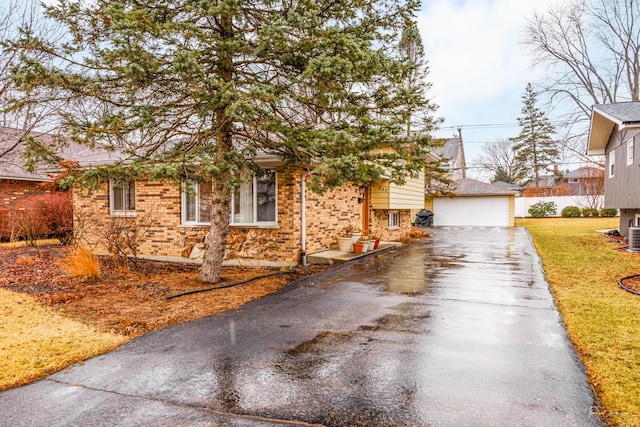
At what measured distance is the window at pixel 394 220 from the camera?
1727 cm

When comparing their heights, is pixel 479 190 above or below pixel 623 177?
above

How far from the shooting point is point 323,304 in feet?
21.4

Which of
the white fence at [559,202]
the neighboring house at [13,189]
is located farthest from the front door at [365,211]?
the white fence at [559,202]

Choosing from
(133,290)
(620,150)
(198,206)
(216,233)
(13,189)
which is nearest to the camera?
(133,290)

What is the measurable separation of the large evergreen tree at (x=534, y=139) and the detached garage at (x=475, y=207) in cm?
1891

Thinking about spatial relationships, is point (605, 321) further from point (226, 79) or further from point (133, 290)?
point (133, 290)

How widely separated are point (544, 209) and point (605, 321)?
1329 inches

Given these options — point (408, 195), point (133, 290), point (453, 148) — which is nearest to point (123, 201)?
point (133, 290)

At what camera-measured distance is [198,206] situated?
424 inches

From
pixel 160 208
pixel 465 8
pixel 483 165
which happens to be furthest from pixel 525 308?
pixel 483 165

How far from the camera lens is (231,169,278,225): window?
1028cm

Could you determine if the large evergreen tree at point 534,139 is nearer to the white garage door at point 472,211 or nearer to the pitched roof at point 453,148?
the pitched roof at point 453,148

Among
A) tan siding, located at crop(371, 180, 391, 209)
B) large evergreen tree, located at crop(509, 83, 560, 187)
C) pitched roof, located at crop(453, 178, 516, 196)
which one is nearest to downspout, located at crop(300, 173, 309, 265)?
tan siding, located at crop(371, 180, 391, 209)

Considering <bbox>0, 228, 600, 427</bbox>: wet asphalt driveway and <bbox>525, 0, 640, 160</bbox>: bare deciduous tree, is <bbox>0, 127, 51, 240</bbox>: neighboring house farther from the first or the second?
<bbox>525, 0, 640, 160</bbox>: bare deciduous tree
